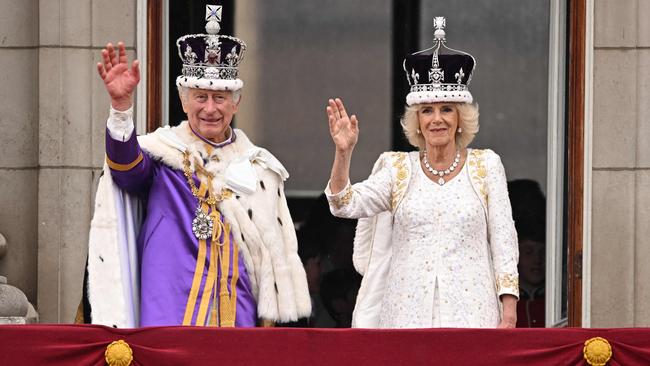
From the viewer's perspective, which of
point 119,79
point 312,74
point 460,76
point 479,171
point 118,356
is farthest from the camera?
point 312,74

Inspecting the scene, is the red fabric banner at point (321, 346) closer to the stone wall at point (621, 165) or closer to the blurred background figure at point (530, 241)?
the stone wall at point (621, 165)

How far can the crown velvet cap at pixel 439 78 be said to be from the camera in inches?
290

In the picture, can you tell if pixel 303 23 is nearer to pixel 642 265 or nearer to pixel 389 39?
pixel 389 39

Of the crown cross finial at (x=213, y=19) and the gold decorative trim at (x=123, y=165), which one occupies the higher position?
the crown cross finial at (x=213, y=19)

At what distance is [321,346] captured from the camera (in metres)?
6.29

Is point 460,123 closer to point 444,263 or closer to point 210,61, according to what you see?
point 444,263

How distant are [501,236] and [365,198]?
590 millimetres

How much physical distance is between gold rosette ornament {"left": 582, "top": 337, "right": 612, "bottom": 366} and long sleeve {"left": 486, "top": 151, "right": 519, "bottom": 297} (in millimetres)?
814

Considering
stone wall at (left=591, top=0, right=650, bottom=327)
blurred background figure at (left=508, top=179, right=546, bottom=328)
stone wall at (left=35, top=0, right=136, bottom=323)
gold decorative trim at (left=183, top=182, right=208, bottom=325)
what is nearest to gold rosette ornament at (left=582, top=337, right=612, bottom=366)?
gold decorative trim at (left=183, top=182, right=208, bottom=325)

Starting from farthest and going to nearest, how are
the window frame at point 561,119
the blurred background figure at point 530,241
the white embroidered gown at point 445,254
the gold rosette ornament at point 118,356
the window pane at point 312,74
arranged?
the window pane at point 312,74 < the blurred background figure at point 530,241 < the window frame at point 561,119 < the white embroidered gown at point 445,254 < the gold rosette ornament at point 118,356

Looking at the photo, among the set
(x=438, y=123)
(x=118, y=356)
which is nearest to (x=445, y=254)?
(x=438, y=123)

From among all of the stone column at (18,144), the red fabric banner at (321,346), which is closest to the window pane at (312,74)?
the stone column at (18,144)

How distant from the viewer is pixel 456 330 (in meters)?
6.31

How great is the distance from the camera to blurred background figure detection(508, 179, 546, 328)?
9.42 meters
